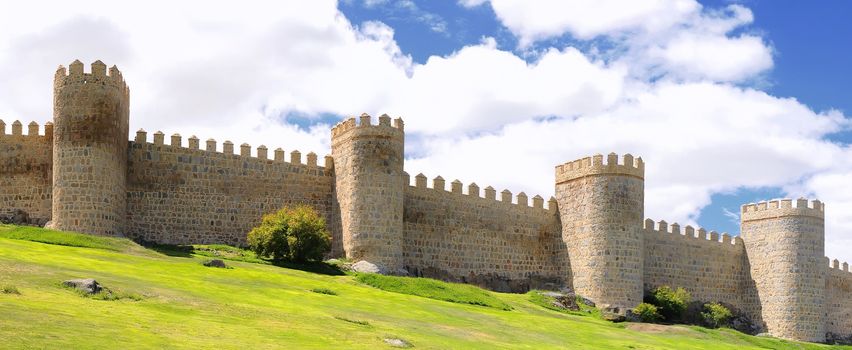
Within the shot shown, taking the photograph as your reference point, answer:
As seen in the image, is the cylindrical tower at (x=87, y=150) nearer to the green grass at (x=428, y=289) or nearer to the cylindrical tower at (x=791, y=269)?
the green grass at (x=428, y=289)

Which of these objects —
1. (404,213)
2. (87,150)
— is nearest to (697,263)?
(404,213)

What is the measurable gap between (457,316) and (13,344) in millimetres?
18189

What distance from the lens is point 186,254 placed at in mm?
38531

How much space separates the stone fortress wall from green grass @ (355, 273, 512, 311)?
2.95 metres

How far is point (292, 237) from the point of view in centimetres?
3966

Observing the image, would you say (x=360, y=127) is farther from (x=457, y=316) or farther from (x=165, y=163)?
(x=457, y=316)

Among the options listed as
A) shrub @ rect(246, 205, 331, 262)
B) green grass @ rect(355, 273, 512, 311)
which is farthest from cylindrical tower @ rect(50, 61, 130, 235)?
green grass @ rect(355, 273, 512, 311)

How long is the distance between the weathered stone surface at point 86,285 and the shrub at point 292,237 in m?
16.2

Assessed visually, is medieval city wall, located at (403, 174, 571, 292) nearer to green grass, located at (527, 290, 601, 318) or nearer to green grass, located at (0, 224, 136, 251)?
green grass, located at (527, 290, 601, 318)

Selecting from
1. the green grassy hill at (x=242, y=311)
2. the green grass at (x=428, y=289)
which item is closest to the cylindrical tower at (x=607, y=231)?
the green grassy hill at (x=242, y=311)

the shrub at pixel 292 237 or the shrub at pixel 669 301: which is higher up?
the shrub at pixel 292 237

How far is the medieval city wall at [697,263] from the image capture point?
5141 cm

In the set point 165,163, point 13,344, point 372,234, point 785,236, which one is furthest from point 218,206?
point 785,236

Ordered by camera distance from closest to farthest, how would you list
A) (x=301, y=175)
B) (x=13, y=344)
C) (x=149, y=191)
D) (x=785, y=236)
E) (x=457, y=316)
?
1. (x=13, y=344)
2. (x=457, y=316)
3. (x=149, y=191)
4. (x=301, y=175)
5. (x=785, y=236)
